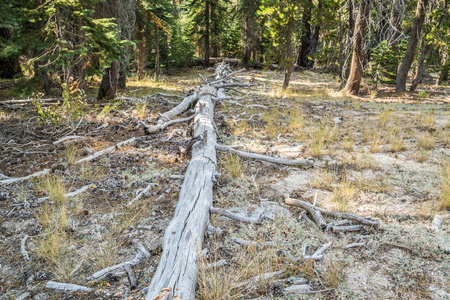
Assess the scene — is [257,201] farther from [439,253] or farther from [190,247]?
[439,253]

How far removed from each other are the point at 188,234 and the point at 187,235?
2 cm

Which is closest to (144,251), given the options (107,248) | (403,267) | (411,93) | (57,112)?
(107,248)

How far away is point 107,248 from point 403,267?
3018mm

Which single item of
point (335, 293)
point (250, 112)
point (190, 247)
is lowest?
point (335, 293)

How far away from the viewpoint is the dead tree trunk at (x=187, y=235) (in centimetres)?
217

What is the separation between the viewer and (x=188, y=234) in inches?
109

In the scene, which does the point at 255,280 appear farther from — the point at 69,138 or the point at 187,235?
the point at 69,138

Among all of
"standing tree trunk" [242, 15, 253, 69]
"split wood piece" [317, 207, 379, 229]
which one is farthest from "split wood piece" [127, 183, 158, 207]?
"standing tree trunk" [242, 15, 253, 69]

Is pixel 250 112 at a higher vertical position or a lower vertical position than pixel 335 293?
higher

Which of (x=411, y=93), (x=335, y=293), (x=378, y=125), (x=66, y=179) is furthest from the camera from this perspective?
(x=411, y=93)

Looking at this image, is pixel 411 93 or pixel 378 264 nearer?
pixel 378 264

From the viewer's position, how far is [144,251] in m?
2.79

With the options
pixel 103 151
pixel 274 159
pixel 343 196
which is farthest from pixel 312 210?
pixel 103 151

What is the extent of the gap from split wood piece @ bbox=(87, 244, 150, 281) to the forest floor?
4cm
